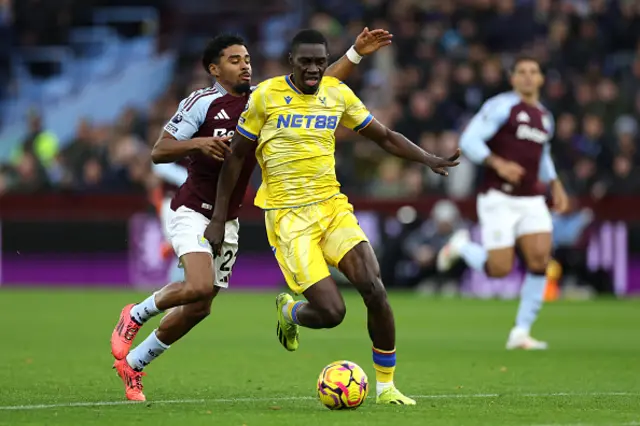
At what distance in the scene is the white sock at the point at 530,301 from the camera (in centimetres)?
1342

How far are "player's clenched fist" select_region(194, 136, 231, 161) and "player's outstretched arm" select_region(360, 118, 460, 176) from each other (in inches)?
40.7

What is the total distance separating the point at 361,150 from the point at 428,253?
9.75 ft

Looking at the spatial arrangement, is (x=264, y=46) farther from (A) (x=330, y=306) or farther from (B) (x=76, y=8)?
(A) (x=330, y=306)

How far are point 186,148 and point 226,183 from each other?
0.38m

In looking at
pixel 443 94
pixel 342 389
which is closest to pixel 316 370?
pixel 342 389

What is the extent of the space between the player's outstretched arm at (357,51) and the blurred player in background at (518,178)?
3.99 meters

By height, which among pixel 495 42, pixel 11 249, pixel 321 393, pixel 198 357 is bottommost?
pixel 11 249

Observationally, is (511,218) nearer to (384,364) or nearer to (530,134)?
(530,134)

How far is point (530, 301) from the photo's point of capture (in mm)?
13469

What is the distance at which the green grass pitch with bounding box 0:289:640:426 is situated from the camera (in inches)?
Answer: 320

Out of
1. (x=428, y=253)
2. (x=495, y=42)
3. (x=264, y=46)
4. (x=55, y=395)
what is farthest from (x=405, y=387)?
(x=264, y=46)

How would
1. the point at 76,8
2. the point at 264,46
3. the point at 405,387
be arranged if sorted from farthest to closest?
the point at 76,8 < the point at 264,46 < the point at 405,387

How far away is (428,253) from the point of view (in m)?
21.3

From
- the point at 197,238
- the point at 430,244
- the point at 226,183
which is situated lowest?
the point at 430,244
